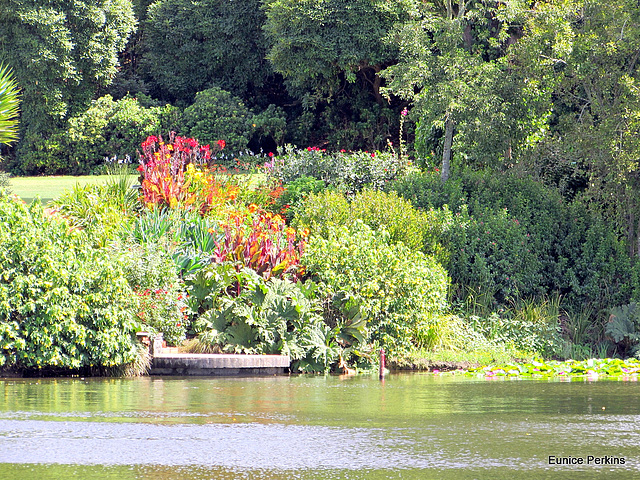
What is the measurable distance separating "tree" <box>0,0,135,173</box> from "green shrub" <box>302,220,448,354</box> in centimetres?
2590

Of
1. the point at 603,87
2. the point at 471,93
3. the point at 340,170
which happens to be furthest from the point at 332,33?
the point at 603,87

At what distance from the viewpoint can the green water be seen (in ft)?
20.0

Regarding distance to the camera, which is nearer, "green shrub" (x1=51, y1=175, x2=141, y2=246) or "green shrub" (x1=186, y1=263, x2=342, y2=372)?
"green shrub" (x1=186, y1=263, x2=342, y2=372)

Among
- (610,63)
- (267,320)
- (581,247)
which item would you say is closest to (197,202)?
(267,320)

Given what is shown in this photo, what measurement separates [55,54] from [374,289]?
27371 mm

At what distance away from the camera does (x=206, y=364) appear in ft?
39.7

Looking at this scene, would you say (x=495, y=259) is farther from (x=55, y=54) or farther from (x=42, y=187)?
(x=55, y=54)

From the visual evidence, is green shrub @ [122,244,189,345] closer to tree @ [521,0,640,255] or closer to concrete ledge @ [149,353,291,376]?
concrete ledge @ [149,353,291,376]

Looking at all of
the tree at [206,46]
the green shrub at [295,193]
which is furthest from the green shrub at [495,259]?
the tree at [206,46]

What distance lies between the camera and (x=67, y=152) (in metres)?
37.4

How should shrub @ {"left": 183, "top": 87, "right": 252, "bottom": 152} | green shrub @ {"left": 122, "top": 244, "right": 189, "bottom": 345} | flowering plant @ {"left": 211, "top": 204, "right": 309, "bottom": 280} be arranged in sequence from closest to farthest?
green shrub @ {"left": 122, "top": 244, "right": 189, "bottom": 345} → flowering plant @ {"left": 211, "top": 204, "right": 309, "bottom": 280} → shrub @ {"left": 183, "top": 87, "right": 252, "bottom": 152}

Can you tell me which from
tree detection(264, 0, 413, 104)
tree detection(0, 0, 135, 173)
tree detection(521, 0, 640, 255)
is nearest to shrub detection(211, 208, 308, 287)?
tree detection(521, 0, 640, 255)

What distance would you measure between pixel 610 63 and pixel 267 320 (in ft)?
29.6

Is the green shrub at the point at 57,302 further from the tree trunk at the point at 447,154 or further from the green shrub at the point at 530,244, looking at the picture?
the tree trunk at the point at 447,154
